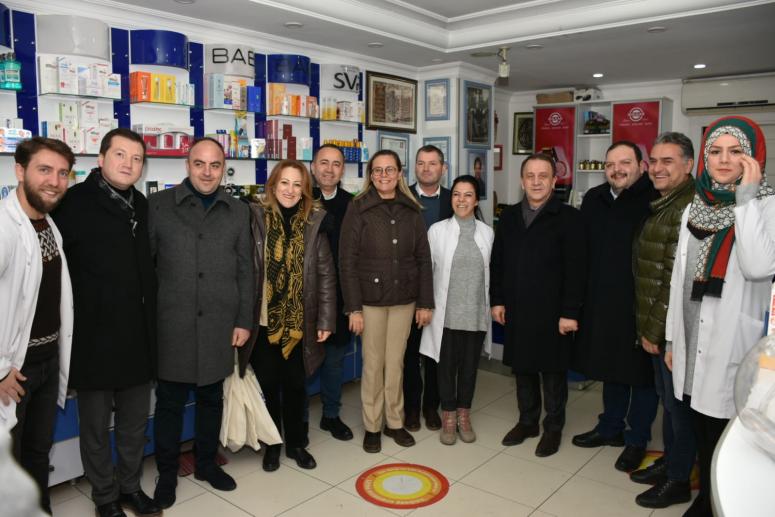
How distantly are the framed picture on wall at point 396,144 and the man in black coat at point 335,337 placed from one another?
242 cm

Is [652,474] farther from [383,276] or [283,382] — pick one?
[283,382]

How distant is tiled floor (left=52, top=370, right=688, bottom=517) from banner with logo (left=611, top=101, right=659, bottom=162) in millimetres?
4621

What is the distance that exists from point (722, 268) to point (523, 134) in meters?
6.75

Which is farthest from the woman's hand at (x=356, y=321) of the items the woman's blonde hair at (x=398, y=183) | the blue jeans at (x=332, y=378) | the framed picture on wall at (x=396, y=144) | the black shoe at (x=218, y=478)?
the framed picture on wall at (x=396, y=144)

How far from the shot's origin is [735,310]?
2.37m

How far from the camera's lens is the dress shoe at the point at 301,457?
3404 mm

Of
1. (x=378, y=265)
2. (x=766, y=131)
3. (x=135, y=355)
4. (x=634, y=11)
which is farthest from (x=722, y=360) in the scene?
(x=766, y=131)

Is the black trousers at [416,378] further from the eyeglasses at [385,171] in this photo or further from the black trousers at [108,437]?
the black trousers at [108,437]

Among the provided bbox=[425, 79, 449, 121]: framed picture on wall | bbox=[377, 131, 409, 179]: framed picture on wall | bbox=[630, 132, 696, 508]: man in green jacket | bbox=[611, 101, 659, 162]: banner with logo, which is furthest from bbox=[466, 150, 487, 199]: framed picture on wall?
bbox=[630, 132, 696, 508]: man in green jacket

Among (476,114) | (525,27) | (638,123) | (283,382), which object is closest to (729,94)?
(638,123)

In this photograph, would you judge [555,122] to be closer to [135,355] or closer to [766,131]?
[766,131]

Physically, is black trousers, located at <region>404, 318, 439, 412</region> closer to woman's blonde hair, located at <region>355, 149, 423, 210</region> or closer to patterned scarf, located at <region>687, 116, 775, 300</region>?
woman's blonde hair, located at <region>355, 149, 423, 210</region>

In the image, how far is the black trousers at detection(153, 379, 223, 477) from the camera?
2965mm

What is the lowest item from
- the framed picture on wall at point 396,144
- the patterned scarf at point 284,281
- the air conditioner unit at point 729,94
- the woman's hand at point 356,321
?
the woman's hand at point 356,321
